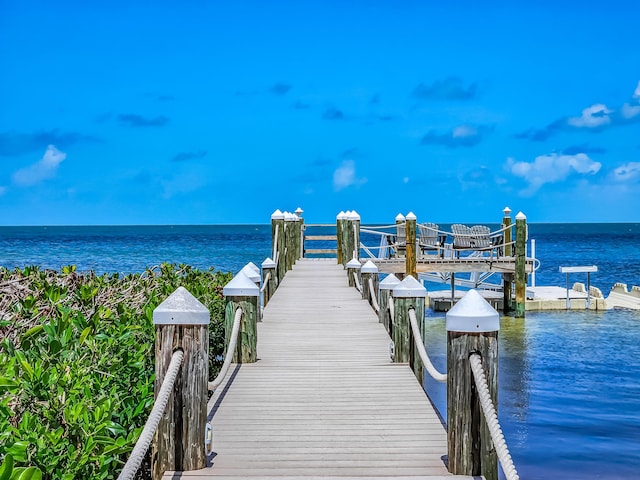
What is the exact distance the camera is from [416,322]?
Result: 7.72 m

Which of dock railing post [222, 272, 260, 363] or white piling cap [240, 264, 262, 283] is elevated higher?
white piling cap [240, 264, 262, 283]

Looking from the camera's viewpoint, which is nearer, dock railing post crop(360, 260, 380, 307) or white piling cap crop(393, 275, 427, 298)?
white piling cap crop(393, 275, 427, 298)

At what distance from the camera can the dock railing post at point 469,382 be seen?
14.9 ft

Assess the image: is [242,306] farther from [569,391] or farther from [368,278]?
[569,391]

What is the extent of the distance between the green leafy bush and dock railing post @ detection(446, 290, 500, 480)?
2040mm

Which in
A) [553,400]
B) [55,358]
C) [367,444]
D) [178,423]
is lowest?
[553,400]

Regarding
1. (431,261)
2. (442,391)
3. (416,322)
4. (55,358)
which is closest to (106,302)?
(55,358)

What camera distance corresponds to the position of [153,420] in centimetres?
405

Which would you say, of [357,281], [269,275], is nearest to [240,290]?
[269,275]

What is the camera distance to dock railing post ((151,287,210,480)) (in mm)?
4664

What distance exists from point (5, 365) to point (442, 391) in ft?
37.9

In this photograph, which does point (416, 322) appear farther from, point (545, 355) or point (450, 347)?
point (545, 355)

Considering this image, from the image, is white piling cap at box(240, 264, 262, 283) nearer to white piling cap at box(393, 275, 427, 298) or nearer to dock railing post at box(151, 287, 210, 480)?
white piling cap at box(393, 275, 427, 298)

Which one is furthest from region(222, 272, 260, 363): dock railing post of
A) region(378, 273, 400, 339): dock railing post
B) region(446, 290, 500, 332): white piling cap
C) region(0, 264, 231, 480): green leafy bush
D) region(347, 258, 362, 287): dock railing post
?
region(347, 258, 362, 287): dock railing post
